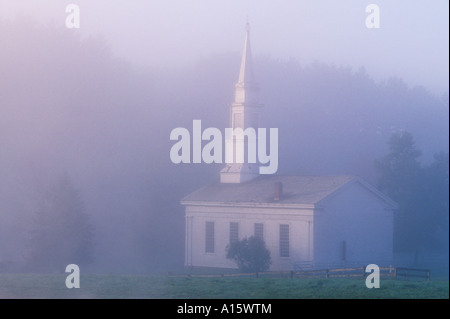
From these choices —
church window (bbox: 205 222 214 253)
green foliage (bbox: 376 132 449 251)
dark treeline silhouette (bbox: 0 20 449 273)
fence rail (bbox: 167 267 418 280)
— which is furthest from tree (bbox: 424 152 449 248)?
church window (bbox: 205 222 214 253)

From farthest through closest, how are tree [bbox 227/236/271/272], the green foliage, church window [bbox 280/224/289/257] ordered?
the green foliage
church window [bbox 280/224/289/257]
tree [bbox 227/236/271/272]

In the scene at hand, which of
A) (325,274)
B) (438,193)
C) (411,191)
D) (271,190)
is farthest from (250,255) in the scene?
(438,193)

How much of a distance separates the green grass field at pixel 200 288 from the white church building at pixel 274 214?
10.2 m

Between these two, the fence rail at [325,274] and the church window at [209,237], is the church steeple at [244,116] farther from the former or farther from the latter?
the fence rail at [325,274]

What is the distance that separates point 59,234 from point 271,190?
441 inches

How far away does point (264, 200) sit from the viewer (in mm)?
43250

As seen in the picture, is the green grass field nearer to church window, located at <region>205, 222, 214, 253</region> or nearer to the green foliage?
church window, located at <region>205, 222, 214, 253</region>

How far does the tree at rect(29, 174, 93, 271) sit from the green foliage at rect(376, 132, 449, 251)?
23.0 meters

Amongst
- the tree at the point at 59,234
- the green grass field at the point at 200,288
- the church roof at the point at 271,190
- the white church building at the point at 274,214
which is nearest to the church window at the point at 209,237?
the white church building at the point at 274,214

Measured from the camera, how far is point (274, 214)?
1688 inches

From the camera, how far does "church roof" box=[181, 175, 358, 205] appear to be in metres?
43.2

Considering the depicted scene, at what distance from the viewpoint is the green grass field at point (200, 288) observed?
28.0 m

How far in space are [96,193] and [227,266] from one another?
814 centimetres
